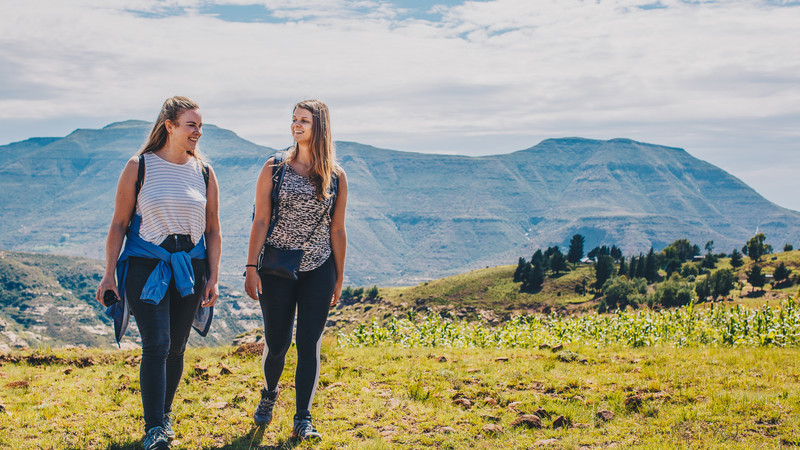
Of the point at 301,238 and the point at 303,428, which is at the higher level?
the point at 301,238

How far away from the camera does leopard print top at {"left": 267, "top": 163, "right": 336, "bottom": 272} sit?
534 centimetres

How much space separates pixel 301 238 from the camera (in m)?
5.39

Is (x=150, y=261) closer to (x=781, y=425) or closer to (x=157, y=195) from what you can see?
(x=157, y=195)

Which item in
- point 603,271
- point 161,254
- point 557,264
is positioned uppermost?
point 161,254

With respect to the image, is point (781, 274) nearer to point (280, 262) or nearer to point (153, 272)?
point (280, 262)

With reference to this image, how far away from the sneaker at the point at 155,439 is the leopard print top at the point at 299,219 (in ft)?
5.77

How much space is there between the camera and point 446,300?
123125 mm

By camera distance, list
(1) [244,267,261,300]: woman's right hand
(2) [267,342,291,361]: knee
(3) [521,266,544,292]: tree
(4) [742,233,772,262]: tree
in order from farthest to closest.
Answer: (3) [521,266,544,292]: tree → (4) [742,233,772,262]: tree → (2) [267,342,291,361]: knee → (1) [244,267,261,300]: woman's right hand

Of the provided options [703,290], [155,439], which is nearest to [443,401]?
[155,439]

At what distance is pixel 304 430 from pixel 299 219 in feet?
6.23

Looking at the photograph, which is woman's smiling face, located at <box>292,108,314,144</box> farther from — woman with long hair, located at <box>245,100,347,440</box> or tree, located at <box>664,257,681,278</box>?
tree, located at <box>664,257,681,278</box>

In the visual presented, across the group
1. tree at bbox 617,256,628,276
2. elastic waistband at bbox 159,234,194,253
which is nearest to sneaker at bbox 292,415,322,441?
elastic waistband at bbox 159,234,194,253

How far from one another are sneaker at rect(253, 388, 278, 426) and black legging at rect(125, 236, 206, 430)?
96cm

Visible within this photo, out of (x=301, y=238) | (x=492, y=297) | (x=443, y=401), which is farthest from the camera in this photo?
(x=492, y=297)
